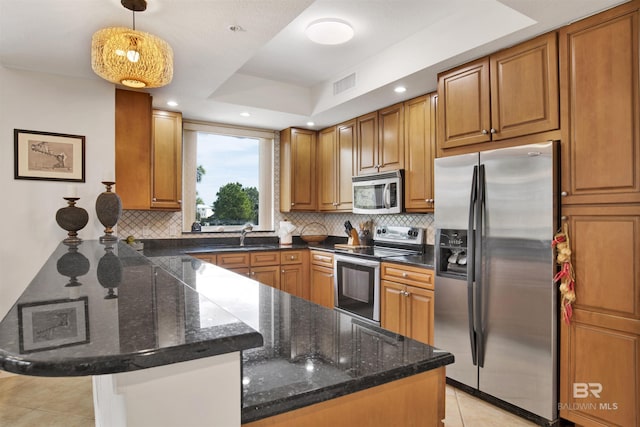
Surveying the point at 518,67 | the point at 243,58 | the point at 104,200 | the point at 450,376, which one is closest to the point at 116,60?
the point at 243,58

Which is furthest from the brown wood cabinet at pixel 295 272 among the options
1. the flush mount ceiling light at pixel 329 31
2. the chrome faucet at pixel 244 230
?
the flush mount ceiling light at pixel 329 31

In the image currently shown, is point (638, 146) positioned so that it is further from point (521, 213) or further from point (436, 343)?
point (436, 343)

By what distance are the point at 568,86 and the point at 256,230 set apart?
3706mm

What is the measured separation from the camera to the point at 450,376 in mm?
2732

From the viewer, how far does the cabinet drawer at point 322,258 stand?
13.5 feet

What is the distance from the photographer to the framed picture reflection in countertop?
53cm

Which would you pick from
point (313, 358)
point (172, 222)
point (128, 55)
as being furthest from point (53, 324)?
point (172, 222)

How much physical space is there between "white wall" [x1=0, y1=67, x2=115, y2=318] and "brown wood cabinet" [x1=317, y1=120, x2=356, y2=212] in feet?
7.85

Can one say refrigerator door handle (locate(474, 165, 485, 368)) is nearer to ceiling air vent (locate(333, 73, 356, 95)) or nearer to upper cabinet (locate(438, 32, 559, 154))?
upper cabinet (locate(438, 32, 559, 154))

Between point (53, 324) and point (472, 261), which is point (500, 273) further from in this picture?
point (53, 324)

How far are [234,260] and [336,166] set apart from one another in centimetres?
164

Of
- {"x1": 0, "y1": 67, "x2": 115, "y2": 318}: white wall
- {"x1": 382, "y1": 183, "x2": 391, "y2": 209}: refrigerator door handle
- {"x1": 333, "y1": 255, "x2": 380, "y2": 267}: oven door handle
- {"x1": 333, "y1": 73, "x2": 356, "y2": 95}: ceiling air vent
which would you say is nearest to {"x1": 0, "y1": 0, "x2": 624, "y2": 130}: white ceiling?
{"x1": 333, "y1": 73, "x2": 356, "y2": 95}: ceiling air vent

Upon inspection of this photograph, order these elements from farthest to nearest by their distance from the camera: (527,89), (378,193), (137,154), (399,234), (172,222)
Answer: (172,222)
(399,234)
(378,193)
(137,154)
(527,89)

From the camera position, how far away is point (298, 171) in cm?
473
